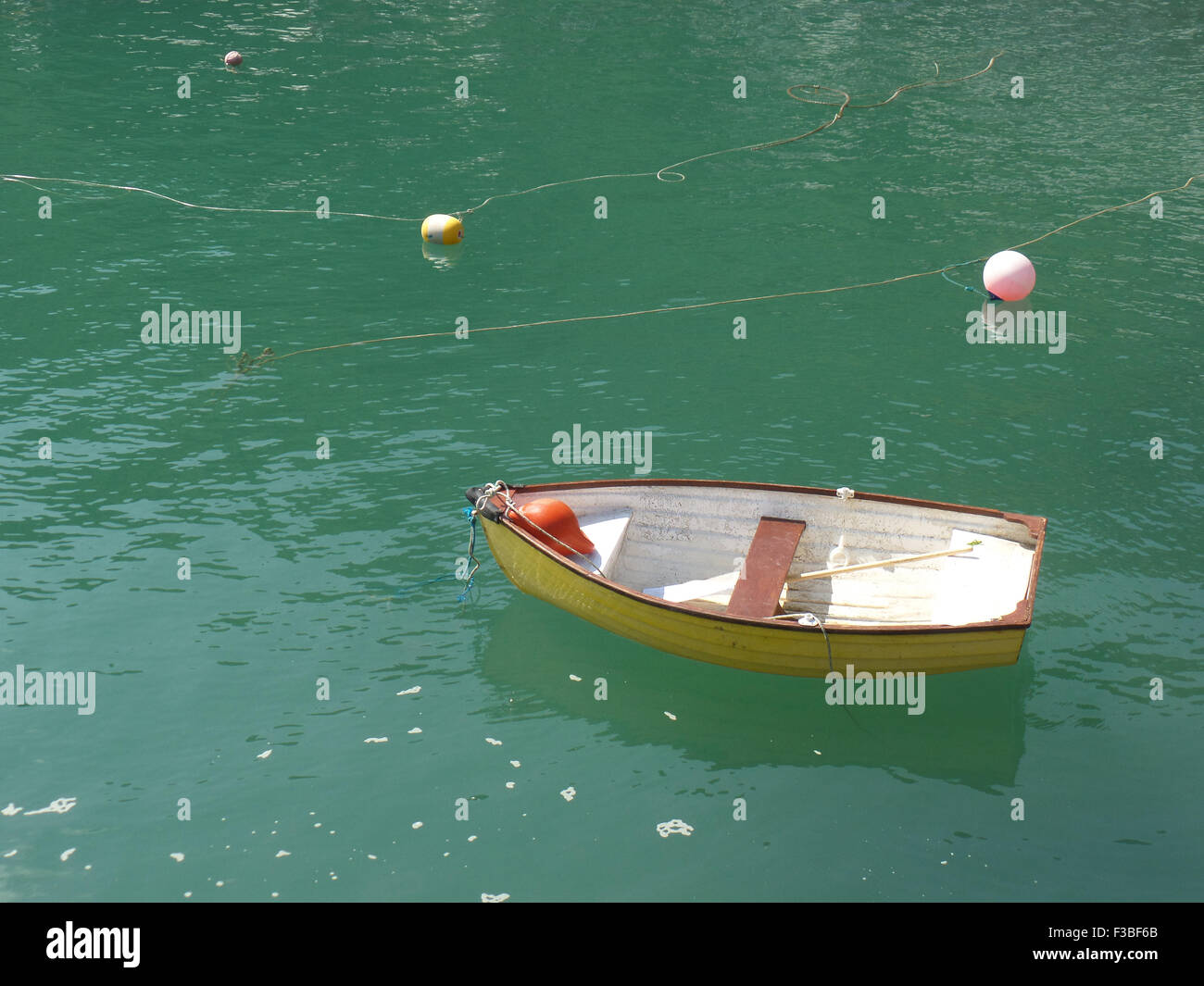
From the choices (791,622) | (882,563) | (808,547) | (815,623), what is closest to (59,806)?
(791,622)

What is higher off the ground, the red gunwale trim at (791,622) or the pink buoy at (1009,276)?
the pink buoy at (1009,276)

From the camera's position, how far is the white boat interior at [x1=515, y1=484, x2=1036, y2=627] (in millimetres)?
12836

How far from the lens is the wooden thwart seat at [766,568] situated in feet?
40.5

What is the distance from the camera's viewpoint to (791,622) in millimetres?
11648

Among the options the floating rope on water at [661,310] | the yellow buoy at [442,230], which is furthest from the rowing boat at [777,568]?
the yellow buoy at [442,230]

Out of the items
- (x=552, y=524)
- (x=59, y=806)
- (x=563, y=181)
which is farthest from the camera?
(x=563, y=181)

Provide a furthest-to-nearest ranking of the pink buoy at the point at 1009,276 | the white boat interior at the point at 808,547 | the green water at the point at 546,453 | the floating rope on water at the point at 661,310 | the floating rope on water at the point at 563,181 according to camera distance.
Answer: the floating rope on water at the point at 563,181
the pink buoy at the point at 1009,276
the floating rope on water at the point at 661,310
the white boat interior at the point at 808,547
the green water at the point at 546,453

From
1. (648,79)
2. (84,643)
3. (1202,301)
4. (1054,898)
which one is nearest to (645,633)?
(1054,898)

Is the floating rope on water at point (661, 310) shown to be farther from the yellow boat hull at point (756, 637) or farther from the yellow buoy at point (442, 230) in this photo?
the yellow boat hull at point (756, 637)

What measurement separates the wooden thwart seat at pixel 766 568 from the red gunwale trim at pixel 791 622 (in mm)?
382

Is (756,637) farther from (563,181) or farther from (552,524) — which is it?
(563,181)

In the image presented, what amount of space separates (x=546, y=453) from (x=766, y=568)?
15.1 ft
